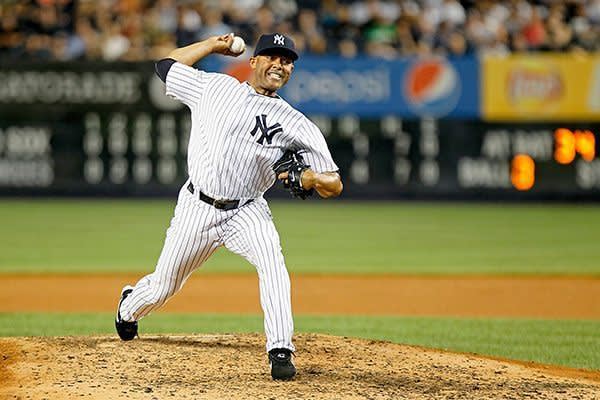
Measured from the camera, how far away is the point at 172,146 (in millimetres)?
16312

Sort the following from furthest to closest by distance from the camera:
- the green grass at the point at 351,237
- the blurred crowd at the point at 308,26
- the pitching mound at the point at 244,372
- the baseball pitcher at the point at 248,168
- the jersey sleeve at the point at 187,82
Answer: the blurred crowd at the point at 308,26
the green grass at the point at 351,237
the jersey sleeve at the point at 187,82
the baseball pitcher at the point at 248,168
the pitching mound at the point at 244,372

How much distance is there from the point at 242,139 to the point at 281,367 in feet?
3.94

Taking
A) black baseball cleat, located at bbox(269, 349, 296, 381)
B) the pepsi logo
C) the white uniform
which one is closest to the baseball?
the white uniform

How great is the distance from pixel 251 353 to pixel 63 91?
10.9 meters

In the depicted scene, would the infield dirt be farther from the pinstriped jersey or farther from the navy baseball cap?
the navy baseball cap

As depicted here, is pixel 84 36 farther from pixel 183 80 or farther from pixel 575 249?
pixel 183 80

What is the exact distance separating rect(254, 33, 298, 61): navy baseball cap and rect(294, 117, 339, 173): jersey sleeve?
37 cm

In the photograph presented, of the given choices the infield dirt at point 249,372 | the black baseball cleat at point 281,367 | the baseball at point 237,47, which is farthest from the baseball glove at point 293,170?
the infield dirt at point 249,372

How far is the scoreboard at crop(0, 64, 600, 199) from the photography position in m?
16.2

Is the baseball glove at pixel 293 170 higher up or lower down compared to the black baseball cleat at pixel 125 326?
higher up

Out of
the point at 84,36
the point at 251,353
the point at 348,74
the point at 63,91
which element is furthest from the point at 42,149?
the point at 251,353

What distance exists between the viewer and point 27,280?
33.8ft

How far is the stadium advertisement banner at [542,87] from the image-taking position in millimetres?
16312

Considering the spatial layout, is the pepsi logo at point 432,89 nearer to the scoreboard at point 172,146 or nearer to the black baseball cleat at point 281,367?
the scoreboard at point 172,146
